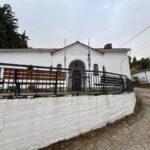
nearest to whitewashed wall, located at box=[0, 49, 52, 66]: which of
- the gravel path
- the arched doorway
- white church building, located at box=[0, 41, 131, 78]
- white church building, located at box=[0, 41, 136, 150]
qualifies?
white church building, located at box=[0, 41, 131, 78]

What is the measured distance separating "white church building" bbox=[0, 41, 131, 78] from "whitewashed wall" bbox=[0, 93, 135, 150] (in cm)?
1212

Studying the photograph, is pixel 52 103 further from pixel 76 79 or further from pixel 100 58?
pixel 100 58

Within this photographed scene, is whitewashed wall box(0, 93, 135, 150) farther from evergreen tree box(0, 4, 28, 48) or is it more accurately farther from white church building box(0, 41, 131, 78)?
evergreen tree box(0, 4, 28, 48)


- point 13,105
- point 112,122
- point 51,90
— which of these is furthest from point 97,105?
point 13,105

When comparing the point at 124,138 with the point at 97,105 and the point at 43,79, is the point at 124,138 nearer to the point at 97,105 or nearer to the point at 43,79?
the point at 97,105

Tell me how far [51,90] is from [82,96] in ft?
5.03

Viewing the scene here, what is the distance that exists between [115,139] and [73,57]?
14.8 meters

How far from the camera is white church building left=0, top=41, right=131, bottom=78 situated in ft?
72.7

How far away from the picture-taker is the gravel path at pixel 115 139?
7520 millimetres

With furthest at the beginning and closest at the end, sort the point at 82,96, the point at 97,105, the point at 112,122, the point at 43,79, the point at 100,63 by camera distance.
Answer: the point at 100,63 < the point at 112,122 < the point at 97,105 < the point at 82,96 < the point at 43,79

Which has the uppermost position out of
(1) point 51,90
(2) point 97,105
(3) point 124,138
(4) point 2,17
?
(4) point 2,17

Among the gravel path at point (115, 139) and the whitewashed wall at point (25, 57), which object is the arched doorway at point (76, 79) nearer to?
the gravel path at point (115, 139)

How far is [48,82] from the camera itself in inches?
335

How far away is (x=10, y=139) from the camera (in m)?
6.22
